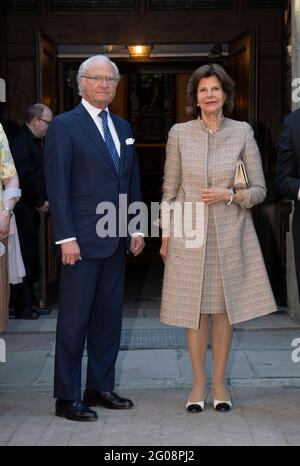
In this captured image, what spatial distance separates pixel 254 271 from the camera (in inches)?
182

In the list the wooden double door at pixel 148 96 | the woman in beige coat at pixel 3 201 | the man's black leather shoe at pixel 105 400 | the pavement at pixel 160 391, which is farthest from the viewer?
the wooden double door at pixel 148 96

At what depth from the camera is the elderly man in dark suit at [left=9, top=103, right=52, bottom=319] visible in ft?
23.2

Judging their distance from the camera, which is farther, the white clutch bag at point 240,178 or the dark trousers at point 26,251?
the dark trousers at point 26,251

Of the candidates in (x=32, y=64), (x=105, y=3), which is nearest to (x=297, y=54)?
(x=105, y=3)

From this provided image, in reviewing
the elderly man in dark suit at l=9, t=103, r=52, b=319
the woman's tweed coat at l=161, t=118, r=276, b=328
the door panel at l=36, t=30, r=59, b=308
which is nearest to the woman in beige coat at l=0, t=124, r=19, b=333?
the woman's tweed coat at l=161, t=118, r=276, b=328

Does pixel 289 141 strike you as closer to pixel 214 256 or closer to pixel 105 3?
pixel 214 256

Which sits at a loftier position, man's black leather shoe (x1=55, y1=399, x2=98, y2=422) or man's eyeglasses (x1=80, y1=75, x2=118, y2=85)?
man's eyeglasses (x1=80, y1=75, x2=118, y2=85)

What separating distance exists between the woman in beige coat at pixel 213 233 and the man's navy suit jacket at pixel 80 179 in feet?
1.29

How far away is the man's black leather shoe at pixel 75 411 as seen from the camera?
4508 millimetres

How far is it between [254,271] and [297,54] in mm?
2948

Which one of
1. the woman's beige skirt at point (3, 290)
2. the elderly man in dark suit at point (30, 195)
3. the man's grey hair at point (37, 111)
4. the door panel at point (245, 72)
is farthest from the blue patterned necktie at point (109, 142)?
the door panel at point (245, 72)

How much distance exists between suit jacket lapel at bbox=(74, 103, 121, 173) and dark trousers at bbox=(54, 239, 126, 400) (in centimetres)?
53

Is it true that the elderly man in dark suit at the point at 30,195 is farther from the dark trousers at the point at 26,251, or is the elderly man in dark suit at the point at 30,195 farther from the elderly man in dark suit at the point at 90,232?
the elderly man in dark suit at the point at 90,232

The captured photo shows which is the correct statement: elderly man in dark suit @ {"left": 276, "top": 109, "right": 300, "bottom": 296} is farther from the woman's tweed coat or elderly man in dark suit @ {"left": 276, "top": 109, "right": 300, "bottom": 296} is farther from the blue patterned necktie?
the blue patterned necktie
